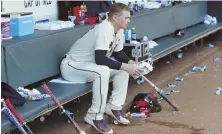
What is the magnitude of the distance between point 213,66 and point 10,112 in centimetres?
493

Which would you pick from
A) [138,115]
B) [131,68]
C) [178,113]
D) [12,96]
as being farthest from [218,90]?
[12,96]

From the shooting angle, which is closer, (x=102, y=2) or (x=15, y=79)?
(x=15, y=79)

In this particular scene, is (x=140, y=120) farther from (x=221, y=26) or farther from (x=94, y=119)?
(x=221, y=26)

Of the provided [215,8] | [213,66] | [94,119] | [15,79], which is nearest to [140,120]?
[94,119]

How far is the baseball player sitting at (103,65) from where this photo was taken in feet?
13.7

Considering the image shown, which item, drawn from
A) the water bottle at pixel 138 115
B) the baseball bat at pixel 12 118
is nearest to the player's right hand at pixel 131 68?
the water bottle at pixel 138 115

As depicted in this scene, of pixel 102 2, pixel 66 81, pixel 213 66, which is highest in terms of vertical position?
pixel 102 2

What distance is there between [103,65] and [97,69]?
0.08 metres

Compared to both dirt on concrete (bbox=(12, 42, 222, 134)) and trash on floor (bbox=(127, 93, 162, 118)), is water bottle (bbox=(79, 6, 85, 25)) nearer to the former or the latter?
dirt on concrete (bbox=(12, 42, 222, 134))

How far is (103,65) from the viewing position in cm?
425

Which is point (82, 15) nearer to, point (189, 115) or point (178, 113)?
point (178, 113)

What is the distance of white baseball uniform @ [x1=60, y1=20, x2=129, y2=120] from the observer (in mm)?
4148

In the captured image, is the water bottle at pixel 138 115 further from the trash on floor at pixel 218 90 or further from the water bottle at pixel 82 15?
the water bottle at pixel 82 15

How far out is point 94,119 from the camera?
4.20 metres
